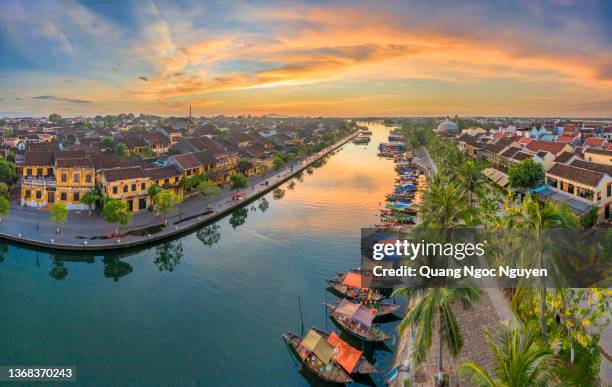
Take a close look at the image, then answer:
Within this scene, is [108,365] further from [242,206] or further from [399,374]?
[242,206]

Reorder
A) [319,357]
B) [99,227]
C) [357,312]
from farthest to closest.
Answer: [99,227] < [357,312] < [319,357]

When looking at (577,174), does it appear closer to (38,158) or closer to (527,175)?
(527,175)

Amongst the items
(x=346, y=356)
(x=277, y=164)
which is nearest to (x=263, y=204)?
(x=277, y=164)

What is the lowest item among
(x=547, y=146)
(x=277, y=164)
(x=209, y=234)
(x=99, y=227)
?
(x=209, y=234)

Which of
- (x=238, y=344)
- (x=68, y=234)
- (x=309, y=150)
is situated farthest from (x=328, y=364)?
(x=309, y=150)

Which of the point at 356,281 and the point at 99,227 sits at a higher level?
the point at 99,227

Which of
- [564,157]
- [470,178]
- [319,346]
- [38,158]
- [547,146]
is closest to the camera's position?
[319,346]

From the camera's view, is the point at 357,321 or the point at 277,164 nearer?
the point at 357,321

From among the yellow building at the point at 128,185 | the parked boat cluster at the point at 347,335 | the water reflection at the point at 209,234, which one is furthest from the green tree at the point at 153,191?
the parked boat cluster at the point at 347,335
